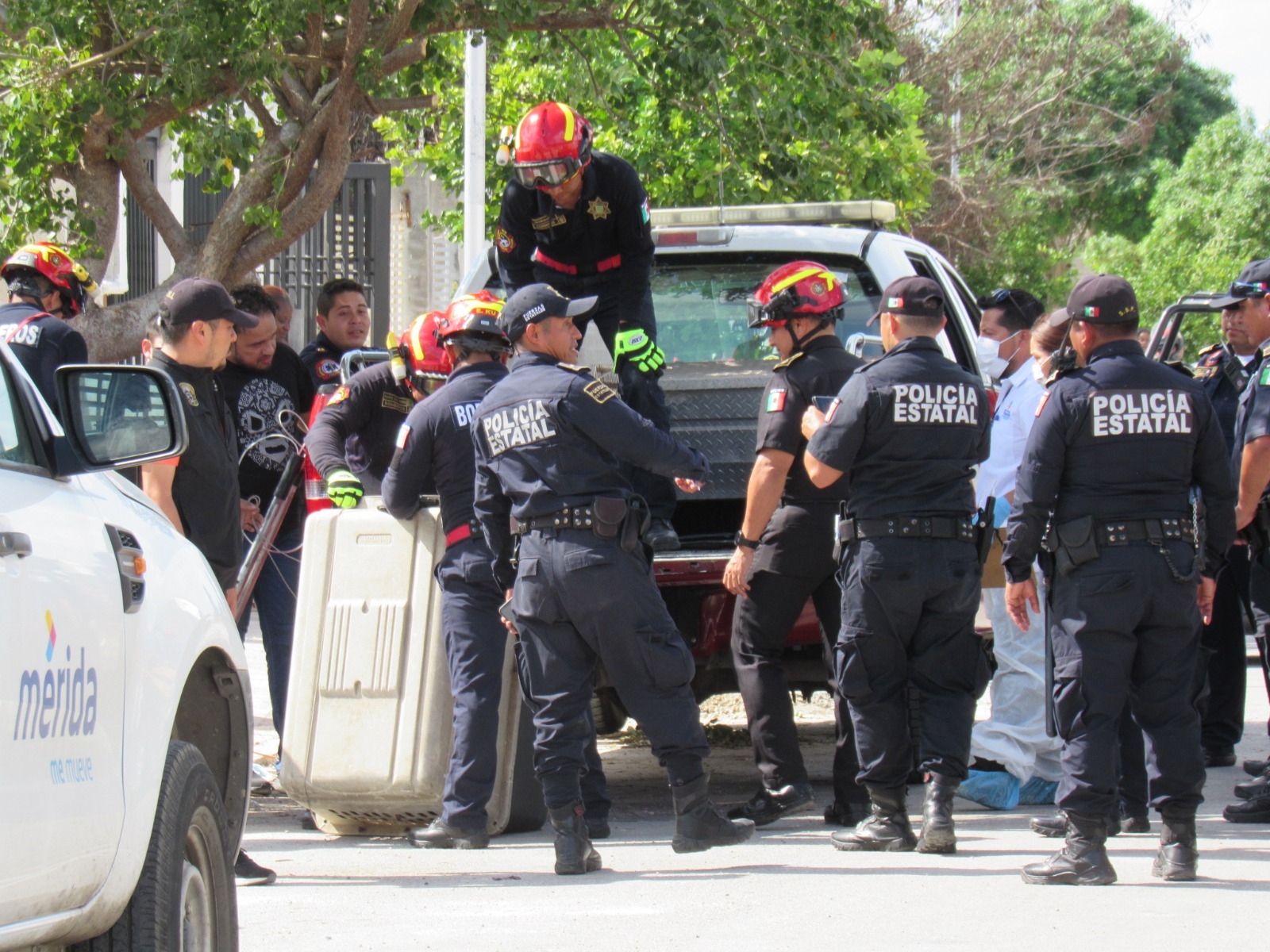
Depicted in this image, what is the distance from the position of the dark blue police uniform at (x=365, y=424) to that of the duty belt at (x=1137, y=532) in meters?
2.71

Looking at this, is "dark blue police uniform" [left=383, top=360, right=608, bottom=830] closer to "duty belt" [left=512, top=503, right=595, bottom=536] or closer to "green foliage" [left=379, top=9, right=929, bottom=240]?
"duty belt" [left=512, top=503, right=595, bottom=536]

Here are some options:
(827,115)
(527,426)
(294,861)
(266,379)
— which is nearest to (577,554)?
(527,426)

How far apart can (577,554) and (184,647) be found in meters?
2.13

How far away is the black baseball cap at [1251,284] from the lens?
6.76 m

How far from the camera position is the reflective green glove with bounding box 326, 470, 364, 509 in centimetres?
621

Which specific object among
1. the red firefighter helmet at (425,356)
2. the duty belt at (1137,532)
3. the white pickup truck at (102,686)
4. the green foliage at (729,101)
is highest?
the green foliage at (729,101)

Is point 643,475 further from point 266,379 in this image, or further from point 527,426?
point 266,379

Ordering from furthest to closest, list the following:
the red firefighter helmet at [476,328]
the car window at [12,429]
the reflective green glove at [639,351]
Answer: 1. the reflective green glove at [639,351]
2. the red firefighter helmet at [476,328]
3. the car window at [12,429]

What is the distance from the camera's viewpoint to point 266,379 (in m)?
7.59

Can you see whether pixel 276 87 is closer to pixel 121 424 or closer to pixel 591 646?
pixel 591 646

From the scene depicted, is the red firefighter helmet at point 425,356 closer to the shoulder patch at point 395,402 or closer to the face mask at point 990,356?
the shoulder patch at point 395,402

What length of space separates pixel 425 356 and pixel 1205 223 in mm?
28353

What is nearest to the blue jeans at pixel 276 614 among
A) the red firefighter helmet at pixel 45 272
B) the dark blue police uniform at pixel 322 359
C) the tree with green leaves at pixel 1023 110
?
the dark blue police uniform at pixel 322 359

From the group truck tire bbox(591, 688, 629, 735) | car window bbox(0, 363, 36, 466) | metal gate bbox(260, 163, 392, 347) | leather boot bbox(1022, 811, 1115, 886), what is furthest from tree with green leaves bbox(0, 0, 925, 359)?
car window bbox(0, 363, 36, 466)
